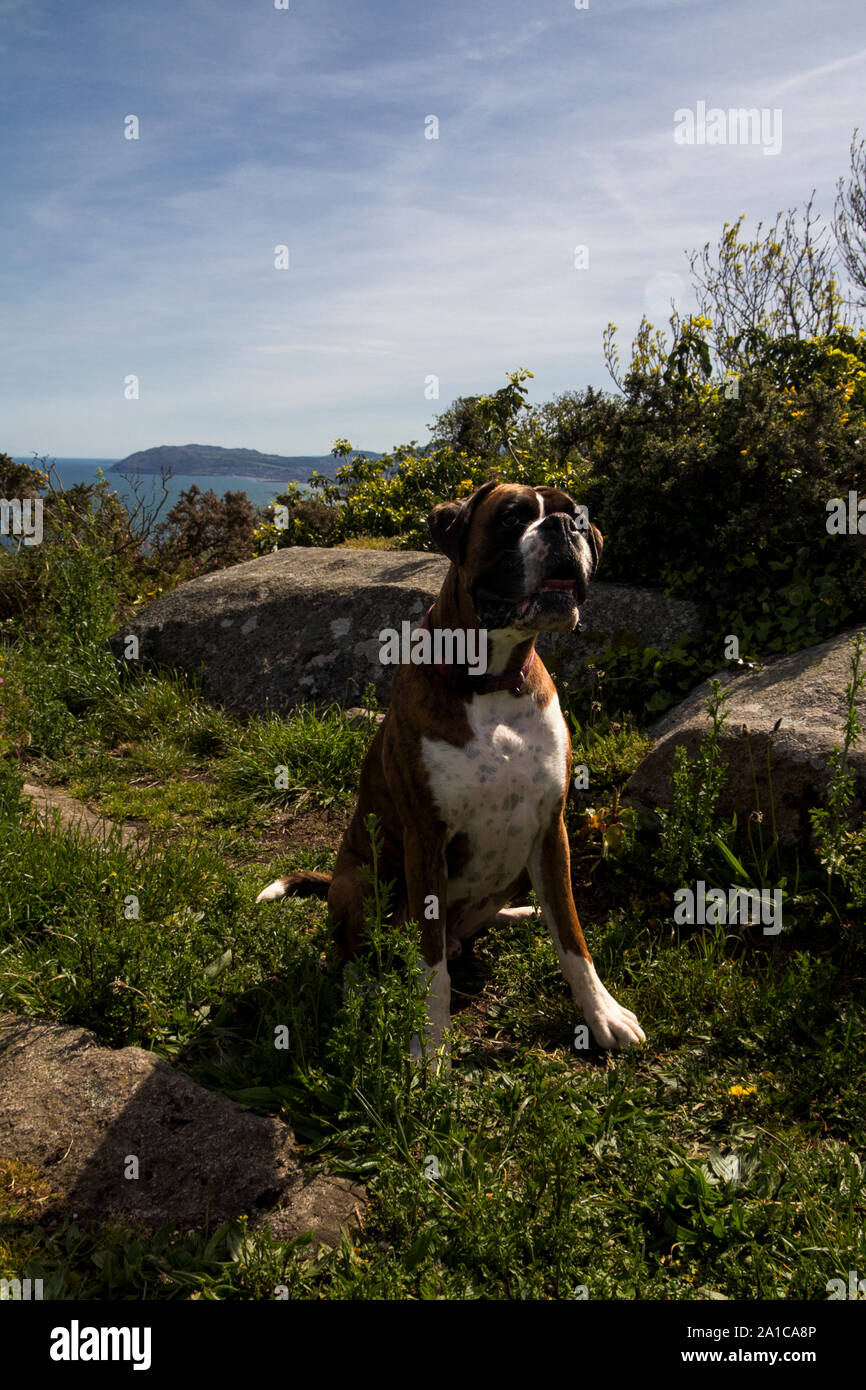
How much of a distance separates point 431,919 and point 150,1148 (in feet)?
3.43

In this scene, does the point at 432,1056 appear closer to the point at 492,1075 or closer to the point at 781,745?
the point at 492,1075

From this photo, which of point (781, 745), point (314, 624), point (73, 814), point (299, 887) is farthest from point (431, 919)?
point (314, 624)

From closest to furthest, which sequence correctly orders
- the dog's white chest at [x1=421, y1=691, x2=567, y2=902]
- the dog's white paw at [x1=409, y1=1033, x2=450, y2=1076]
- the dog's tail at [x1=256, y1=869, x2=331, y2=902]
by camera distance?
the dog's white paw at [x1=409, y1=1033, x2=450, y2=1076] → the dog's white chest at [x1=421, y1=691, x2=567, y2=902] → the dog's tail at [x1=256, y1=869, x2=331, y2=902]

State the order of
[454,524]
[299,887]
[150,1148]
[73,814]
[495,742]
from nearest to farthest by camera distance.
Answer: [150,1148], [495,742], [454,524], [299,887], [73,814]

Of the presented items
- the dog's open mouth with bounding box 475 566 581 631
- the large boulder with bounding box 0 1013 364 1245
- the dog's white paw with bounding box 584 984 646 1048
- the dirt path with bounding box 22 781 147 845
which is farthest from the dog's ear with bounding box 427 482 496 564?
the dirt path with bounding box 22 781 147 845

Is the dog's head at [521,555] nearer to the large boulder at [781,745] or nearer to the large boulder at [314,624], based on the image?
the large boulder at [781,745]

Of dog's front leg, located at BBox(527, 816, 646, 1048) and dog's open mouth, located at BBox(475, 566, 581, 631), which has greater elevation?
dog's open mouth, located at BBox(475, 566, 581, 631)

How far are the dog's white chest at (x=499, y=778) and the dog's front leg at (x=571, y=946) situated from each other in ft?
0.27

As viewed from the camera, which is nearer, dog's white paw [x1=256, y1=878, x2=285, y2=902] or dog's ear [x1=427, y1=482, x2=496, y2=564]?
dog's ear [x1=427, y1=482, x2=496, y2=564]

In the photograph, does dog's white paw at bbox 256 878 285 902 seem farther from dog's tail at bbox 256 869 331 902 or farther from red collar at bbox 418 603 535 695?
red collar at bbox 418 603 535 695

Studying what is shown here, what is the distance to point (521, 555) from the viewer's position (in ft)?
9.41

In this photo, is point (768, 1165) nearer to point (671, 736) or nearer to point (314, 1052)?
point (314, 1052)

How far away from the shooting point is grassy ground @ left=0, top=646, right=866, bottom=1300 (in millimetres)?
2232

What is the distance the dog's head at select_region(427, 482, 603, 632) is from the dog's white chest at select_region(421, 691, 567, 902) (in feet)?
1.04
